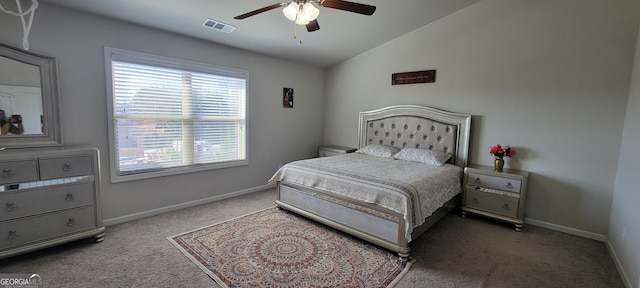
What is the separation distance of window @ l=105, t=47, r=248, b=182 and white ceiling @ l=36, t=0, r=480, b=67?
1.47 ft

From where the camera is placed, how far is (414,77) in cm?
424

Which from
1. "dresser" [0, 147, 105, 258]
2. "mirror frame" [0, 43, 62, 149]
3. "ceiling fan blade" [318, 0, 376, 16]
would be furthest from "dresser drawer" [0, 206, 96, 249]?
"ceiling fan blade" [318, 0, 376, 16]

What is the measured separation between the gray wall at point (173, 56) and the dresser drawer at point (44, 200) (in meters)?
0.49

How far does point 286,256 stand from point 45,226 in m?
2.17

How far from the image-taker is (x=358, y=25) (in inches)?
147

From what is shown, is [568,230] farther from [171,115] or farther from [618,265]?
[171,115]

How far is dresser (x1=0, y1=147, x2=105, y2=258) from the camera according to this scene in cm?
225

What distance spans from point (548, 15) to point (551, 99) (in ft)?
3.19

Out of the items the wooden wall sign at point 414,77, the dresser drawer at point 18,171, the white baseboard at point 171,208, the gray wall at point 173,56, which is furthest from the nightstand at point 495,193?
the dresser drawer at point 18,171

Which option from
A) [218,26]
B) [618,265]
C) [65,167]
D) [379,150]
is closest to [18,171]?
[65,167]

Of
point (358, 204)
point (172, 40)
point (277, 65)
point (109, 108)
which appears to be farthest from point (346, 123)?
point (109, 108)

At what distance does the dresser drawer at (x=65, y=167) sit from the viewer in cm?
240

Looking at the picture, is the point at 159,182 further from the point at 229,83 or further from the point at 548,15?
the point at 548,15

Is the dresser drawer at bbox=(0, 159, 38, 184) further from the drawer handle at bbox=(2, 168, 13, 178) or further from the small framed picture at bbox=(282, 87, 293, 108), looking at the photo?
the small framed picture at bbox=(282, 87, 293, 108)
